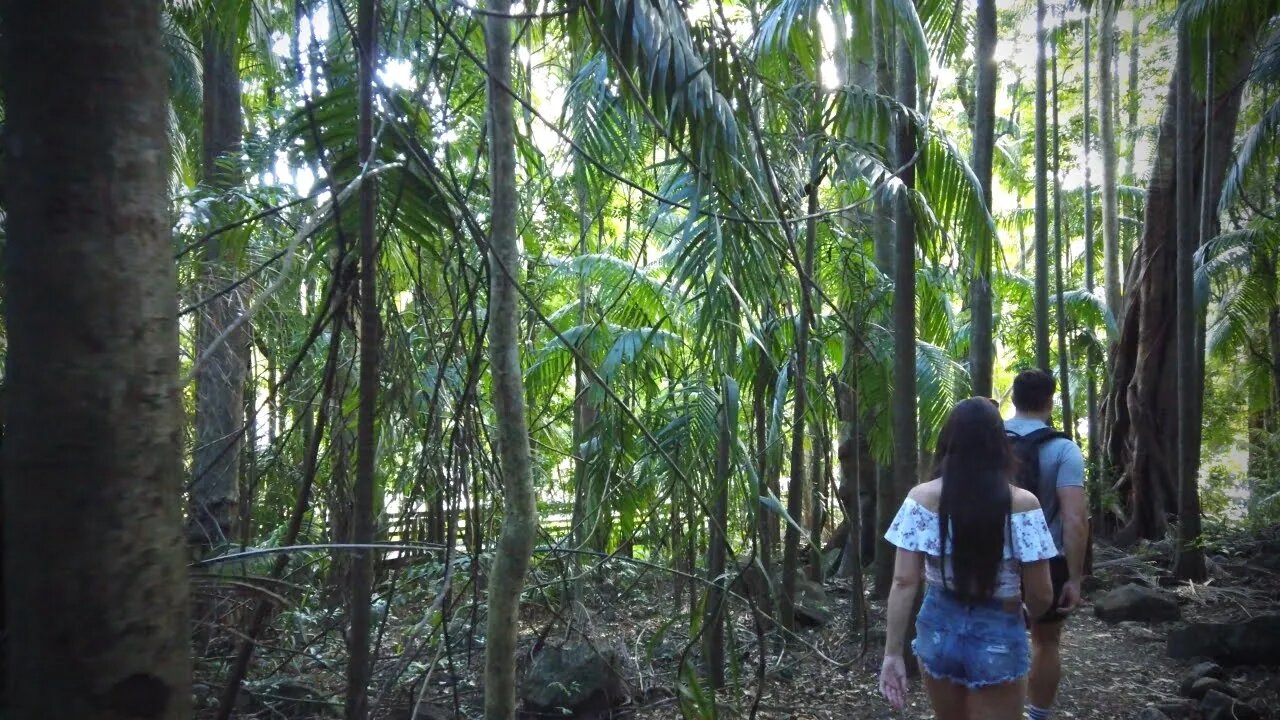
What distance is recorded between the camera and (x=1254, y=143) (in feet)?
29.0

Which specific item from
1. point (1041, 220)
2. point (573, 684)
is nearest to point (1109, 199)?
point (1041, 220)

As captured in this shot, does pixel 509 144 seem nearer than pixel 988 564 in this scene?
Yes

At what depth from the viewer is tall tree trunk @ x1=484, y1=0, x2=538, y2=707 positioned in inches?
103

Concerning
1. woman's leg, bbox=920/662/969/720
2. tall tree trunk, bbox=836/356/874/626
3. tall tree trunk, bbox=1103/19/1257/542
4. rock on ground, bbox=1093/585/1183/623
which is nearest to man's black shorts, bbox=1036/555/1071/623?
woman's leg, bbox=920/662/969/720

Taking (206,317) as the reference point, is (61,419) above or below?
below

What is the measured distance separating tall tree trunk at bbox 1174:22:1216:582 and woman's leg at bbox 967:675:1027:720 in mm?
5283

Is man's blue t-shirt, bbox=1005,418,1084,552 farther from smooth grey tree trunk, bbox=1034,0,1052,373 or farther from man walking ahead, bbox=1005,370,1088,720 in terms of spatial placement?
smooth grey tree trunk, bbox=1034,0,1052,373

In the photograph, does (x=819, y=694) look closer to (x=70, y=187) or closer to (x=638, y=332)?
(x=638, y=332)

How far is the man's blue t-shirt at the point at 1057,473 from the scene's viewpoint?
3.54m

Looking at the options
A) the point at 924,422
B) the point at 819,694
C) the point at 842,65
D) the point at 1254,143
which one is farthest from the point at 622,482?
the point at 1254,143

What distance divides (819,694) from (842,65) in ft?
22.6

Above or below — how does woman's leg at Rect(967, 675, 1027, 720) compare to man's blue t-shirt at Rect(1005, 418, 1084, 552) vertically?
below

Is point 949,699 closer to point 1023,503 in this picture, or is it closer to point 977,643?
point 977,643

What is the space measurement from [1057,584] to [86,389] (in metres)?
3.65
